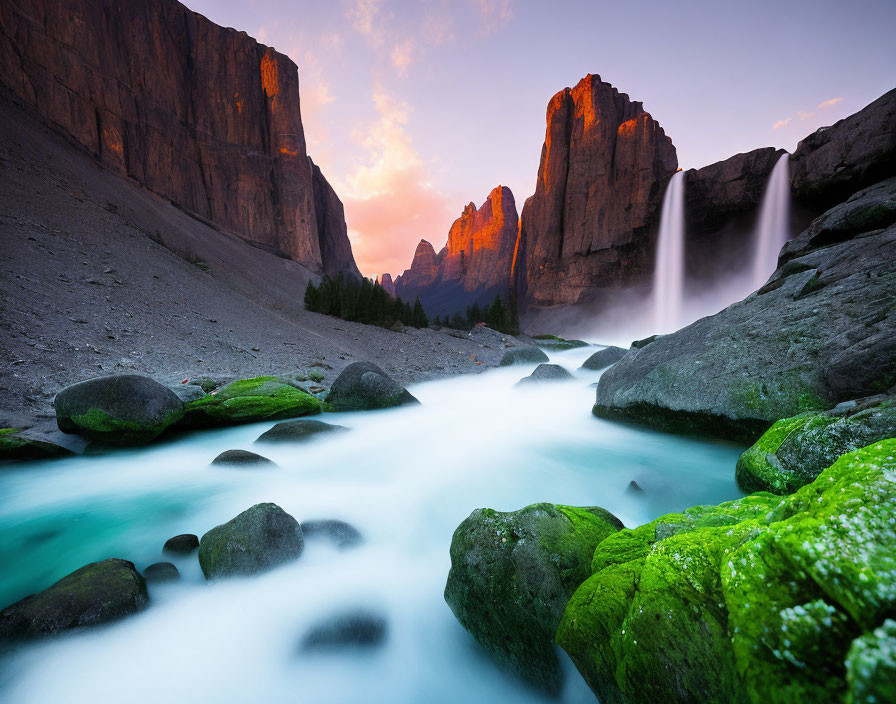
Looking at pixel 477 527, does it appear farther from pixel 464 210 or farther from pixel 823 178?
pixel 464 210

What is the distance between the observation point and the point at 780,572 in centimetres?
→ 123

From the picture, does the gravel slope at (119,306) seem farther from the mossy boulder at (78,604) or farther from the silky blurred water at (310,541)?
the mossy boulder at (78,604)

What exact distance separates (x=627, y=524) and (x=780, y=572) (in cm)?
324

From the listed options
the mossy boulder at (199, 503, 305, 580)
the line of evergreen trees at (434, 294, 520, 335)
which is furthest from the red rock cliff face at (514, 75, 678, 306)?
the mossy boulder at (199, 503, 305, 580)

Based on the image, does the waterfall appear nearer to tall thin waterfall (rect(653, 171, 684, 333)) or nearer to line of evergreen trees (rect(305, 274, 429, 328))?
tall thin waterfall (rect(653, 171, 684, 333))

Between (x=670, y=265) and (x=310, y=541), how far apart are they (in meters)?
51.4

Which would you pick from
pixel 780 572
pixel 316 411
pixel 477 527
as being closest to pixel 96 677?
pixel 477 527

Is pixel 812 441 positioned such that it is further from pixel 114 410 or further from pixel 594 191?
pixel 594 191

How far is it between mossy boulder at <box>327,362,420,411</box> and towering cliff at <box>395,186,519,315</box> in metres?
75.3

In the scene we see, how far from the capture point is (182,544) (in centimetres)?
350

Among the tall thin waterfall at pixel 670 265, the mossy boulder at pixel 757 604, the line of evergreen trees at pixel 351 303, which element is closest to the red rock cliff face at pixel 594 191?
the tall thin waterfall at pixel 670 265

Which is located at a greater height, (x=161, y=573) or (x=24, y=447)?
(x=24, y=447)

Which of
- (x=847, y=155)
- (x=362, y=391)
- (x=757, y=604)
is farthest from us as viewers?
(x=847, y=155)

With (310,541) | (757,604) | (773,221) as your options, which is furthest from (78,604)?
(773,221)
